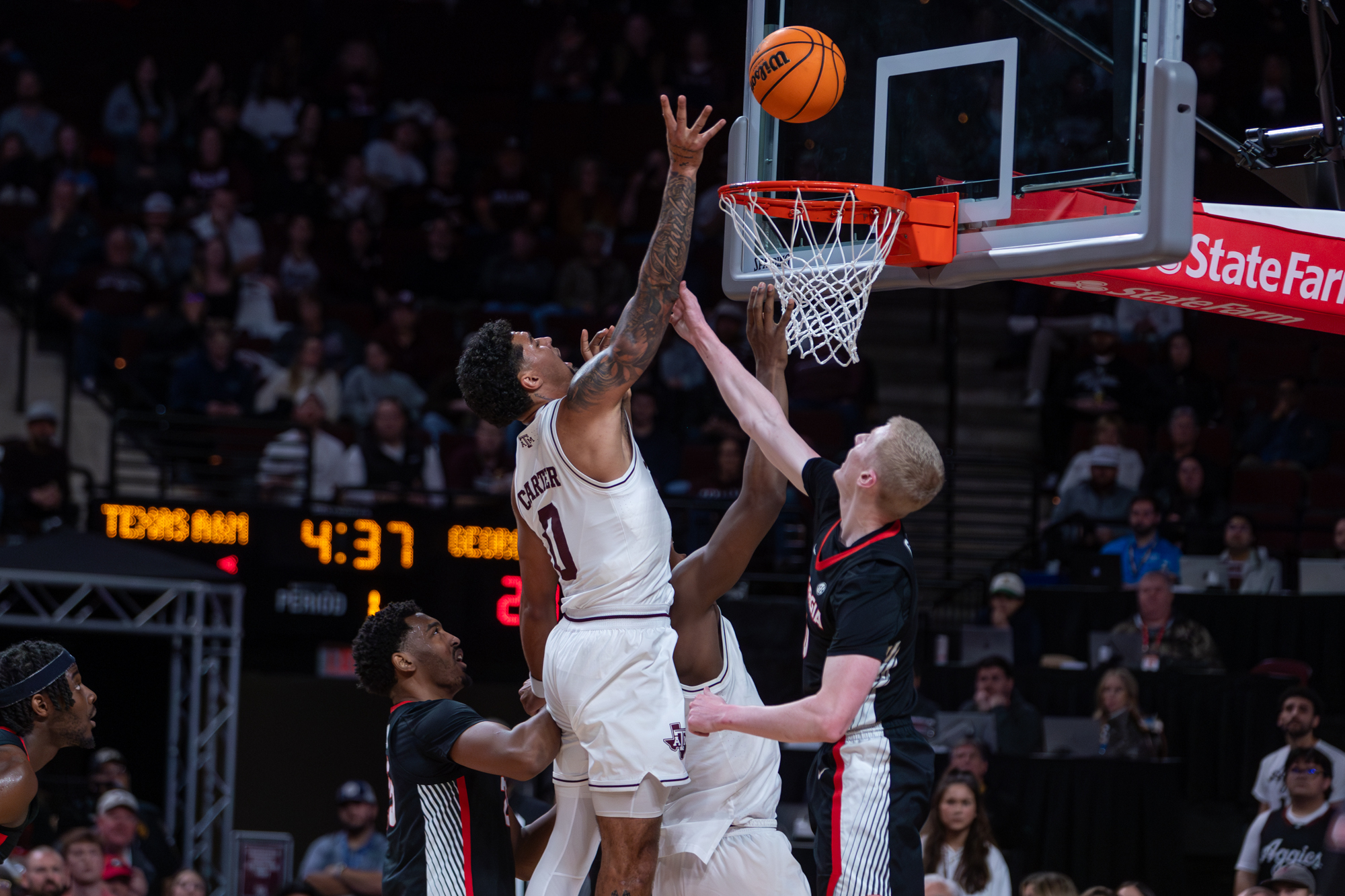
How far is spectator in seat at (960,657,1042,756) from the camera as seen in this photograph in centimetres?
1020

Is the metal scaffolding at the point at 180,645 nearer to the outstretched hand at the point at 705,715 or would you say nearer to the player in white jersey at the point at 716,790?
the player in white jersey at the point at 716,790

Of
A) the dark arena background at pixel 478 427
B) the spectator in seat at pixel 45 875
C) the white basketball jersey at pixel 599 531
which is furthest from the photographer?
the dark arena background at pixel 478 427

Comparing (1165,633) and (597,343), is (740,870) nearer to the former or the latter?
(597,343)

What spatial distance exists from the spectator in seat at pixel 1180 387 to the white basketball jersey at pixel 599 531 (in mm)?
9682

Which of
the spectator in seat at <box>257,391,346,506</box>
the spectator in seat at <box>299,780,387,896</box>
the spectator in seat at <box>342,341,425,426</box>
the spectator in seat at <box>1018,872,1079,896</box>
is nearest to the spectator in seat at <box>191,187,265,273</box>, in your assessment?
the spectator in seat at <box>342,341,425,426</box>

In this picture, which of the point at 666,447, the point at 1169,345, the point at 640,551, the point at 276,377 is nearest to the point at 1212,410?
the point at 1169,345

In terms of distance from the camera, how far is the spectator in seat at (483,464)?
12586 millimetres

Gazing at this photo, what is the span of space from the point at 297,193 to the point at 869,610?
1352cm

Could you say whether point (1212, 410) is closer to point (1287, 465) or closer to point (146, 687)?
point (1287, 465)

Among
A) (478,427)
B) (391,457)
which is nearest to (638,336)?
(391,457)

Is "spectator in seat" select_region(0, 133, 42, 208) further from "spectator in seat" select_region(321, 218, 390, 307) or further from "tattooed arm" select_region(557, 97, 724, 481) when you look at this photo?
"tattooed arm" select_region(557, 97, 724, 481)

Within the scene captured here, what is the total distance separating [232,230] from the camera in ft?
52.0

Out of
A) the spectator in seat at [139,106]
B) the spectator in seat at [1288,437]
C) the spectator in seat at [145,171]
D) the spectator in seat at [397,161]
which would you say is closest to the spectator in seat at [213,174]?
the spectator in seat at [145,171]

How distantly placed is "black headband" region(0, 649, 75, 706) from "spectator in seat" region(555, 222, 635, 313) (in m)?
10.1
